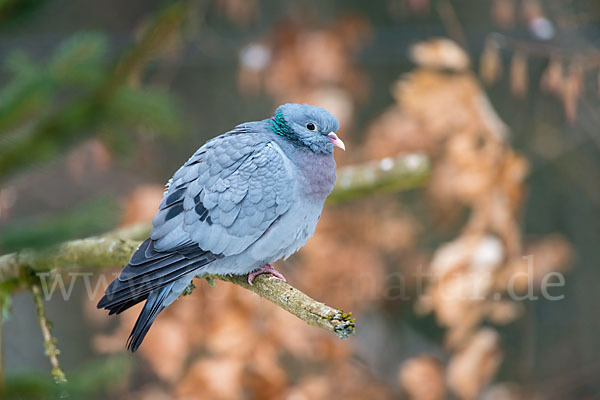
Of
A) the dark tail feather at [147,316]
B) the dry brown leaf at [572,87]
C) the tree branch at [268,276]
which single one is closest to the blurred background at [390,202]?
the dry brown leaf at [572,87]

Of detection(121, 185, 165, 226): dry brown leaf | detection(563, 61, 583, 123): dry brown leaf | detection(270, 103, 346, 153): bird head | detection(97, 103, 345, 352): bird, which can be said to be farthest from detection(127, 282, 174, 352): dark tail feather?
detection(563, 61, 583, 123): dry brown leaf

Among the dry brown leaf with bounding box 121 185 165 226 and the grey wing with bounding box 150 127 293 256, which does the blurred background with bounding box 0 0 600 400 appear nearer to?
the dry brown leaf with bounding box 121 185 165 226

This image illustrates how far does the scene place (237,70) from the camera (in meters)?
5.01

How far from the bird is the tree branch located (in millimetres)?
152

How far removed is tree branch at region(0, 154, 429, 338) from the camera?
1.48 m

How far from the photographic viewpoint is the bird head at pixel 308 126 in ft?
6.20

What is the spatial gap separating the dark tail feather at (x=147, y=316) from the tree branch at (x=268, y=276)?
0.27 m

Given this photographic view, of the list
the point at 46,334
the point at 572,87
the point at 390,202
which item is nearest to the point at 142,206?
the point at 46,334

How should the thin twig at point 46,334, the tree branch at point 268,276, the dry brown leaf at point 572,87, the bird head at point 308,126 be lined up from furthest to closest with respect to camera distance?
the dry brown leaf at point 572,87
the bird head at point 308,126
the thin twig at point 46,334
the tree branch at point 268,276

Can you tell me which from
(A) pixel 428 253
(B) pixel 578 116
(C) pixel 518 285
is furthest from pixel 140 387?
(B) pixel 578 116

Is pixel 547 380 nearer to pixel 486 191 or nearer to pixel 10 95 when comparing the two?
pixel 486 191

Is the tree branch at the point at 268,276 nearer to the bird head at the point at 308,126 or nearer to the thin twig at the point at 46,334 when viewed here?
the thin twig at the point at 46,334

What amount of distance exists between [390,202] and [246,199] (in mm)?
2510

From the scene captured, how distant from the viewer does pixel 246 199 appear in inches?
75.0
